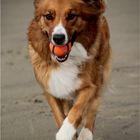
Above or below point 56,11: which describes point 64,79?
below

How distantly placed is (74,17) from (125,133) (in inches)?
73.0

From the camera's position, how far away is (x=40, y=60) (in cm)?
764

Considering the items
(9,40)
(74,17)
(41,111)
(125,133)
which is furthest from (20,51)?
(74,17)

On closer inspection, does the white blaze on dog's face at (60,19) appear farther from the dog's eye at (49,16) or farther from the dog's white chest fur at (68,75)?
the dog's white chest fur at (68,75)

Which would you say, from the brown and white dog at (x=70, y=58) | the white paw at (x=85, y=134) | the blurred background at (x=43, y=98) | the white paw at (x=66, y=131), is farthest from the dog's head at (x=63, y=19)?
the blurred background at (x=43, y=98)

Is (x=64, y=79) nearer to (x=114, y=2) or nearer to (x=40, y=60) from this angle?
(x=40, y=60)

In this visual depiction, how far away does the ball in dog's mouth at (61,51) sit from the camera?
23.6ft

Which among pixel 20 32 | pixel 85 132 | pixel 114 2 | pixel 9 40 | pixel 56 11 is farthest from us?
pixel 114 2

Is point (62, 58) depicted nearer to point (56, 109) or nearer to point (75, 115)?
point (75, 115)

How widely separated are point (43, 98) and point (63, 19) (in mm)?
3058

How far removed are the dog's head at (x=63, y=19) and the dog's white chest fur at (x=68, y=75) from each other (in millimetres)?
212

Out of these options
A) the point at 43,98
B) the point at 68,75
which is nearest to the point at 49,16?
the point at 68,75

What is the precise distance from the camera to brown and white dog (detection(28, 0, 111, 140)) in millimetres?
7258

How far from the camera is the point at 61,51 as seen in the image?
7.21m
